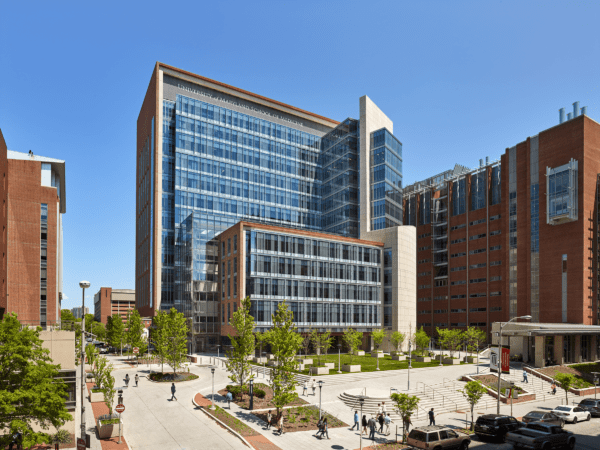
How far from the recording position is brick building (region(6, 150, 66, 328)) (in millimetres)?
71500

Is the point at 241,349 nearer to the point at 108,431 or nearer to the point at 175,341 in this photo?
the point at 108,431

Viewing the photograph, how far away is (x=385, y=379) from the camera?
174 feet

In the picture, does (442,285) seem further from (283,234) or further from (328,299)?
(283,234)

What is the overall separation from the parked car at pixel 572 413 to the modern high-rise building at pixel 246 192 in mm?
45796

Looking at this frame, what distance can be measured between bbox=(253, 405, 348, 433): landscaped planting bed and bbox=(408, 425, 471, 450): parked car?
8319 mm

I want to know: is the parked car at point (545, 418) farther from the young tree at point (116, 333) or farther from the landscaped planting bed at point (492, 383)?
the young tree at point (116, 333)

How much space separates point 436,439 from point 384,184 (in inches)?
2818

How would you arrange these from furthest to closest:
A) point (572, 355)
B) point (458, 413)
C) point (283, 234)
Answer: point (283, 234), point (572, 355), point (458, 413)

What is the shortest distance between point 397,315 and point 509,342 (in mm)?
19624

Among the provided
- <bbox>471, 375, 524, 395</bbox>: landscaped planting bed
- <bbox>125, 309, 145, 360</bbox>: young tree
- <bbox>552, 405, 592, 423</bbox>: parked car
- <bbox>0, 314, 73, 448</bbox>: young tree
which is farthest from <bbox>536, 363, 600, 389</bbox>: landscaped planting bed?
<bbox>0, 314, 73, 448</bbox>: young tree

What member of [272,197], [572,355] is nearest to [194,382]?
[572,355]

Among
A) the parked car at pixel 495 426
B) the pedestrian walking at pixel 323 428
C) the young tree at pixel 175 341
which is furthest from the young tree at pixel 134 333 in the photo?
the parked car at pixel 495 426

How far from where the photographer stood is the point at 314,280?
82.4 m

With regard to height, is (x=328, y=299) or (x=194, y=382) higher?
(x=328, y=299)
